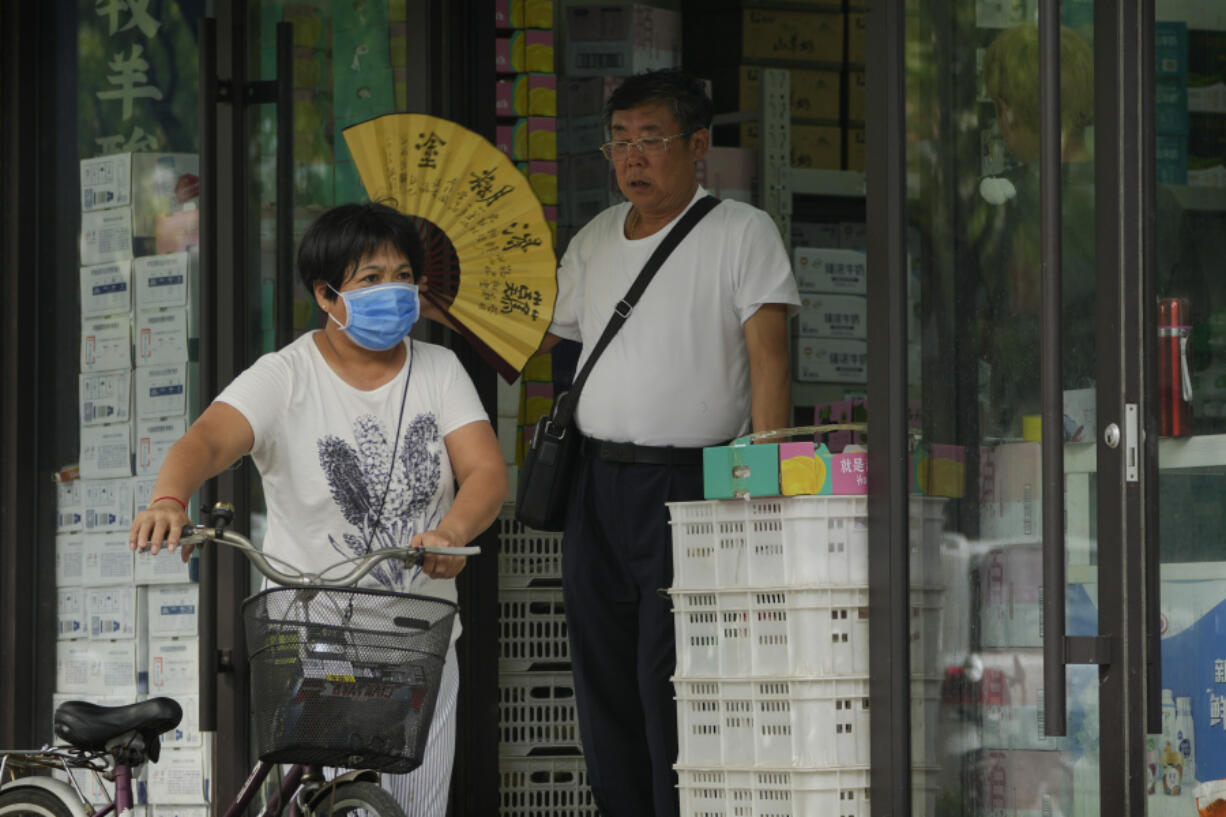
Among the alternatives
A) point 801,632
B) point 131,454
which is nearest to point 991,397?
point 801,632

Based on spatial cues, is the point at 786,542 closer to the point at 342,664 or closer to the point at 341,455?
the point at 341,455

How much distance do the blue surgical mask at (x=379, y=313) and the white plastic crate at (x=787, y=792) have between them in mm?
1323

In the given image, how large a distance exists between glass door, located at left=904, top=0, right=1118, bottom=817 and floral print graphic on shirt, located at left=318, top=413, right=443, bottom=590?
1171 millimetres

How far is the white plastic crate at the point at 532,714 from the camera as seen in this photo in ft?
20.4

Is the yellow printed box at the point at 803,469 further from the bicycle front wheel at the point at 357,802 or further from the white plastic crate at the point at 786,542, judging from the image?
the bicycle front wheel at the point at 357,802

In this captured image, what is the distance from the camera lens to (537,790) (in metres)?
6.22

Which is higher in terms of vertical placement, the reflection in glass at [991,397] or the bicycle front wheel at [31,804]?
the reflection in glass at [991,397]

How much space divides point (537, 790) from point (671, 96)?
2.42 metres

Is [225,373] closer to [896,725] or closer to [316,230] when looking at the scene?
[316,230]

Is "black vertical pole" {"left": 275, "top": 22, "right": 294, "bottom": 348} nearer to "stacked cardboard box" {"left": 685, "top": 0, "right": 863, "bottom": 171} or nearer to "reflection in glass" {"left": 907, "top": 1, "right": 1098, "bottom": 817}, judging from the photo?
"stacked cardboard box" {"left": 685, "top": 0, "right": 863, "bottom": 171}

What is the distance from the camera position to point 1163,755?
3.88 m

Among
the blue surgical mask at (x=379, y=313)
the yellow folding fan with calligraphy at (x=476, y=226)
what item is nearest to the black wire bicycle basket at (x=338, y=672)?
the blue surgical mask at (x=379, y=313)

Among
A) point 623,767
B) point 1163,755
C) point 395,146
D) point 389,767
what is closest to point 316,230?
point 395,146

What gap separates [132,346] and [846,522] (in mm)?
3346
